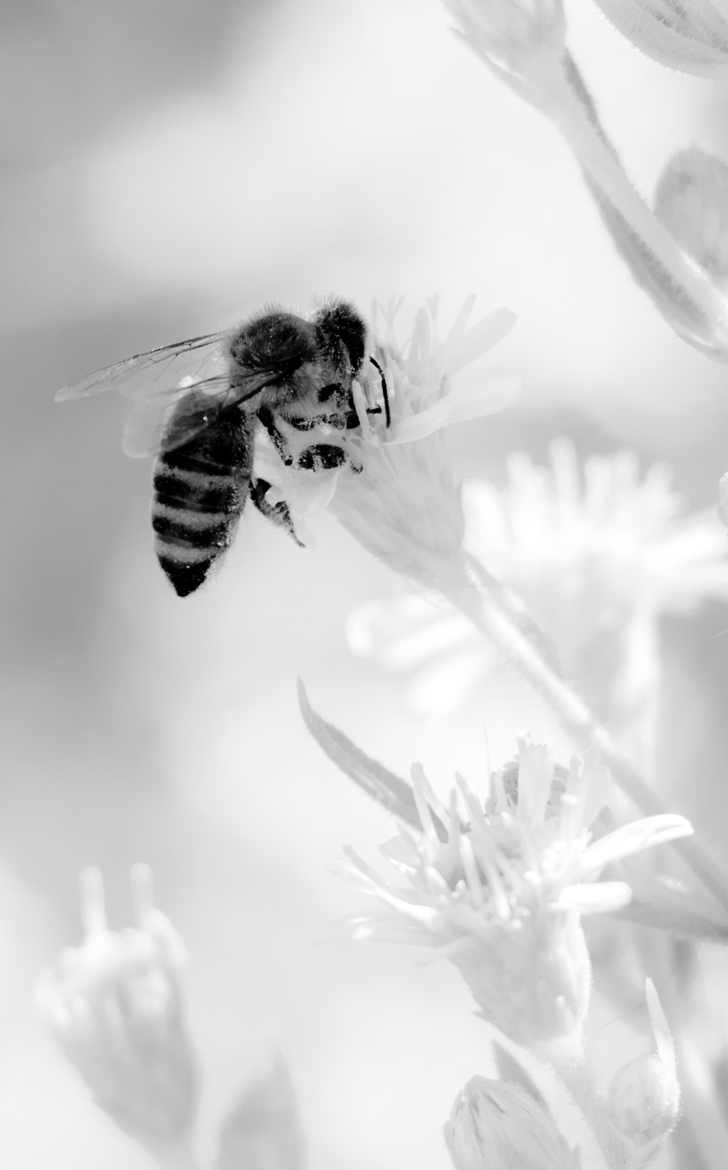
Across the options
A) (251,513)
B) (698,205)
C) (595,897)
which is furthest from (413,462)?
(251,513)

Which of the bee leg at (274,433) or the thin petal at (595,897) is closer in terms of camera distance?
the thin petal at (595,897)

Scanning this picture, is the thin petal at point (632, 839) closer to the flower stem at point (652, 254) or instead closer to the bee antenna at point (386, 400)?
the flower stem at point (652, 254)

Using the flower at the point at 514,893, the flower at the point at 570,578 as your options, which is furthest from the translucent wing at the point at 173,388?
the flower at the point at 514,893

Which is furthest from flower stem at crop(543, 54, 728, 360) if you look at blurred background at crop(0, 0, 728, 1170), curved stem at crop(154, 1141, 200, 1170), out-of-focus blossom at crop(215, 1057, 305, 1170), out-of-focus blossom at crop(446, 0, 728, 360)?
blurred background at crop(0, 0, 728, 1170)

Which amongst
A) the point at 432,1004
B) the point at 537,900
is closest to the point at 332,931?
the point at 537,900

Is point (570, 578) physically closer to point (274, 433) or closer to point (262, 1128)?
Result: point (274, 433)

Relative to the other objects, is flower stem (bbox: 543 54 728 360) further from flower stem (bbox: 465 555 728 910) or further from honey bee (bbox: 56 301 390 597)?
honey bee (bbox: 56 301 390 597)
